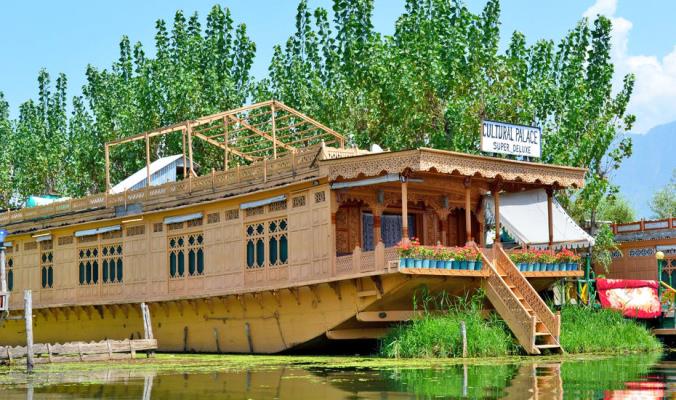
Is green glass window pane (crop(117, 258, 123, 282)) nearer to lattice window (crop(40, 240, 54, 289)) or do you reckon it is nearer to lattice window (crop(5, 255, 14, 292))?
lattice window (crop(40, 240, 54, 289))

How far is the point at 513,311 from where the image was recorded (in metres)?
21.0

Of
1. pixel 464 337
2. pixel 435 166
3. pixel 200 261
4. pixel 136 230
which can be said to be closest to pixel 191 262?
pixel 200 261

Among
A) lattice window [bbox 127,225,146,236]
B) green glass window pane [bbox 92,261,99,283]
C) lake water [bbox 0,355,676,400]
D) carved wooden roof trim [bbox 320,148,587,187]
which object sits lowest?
lake water [bbox 0,355,676,400]

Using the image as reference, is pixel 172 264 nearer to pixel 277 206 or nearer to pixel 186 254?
pixel 186 254

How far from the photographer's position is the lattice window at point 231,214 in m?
25.2

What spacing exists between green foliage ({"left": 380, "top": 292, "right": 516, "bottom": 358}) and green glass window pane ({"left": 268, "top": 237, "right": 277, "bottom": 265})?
13.3ft

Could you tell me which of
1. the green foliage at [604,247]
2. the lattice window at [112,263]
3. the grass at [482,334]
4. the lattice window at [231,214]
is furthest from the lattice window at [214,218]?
the green foliage at [604,247]

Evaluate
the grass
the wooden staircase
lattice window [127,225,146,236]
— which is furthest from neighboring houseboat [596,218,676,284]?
lattice window [127,225,146,236]

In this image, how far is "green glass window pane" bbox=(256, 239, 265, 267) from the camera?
24.4 m

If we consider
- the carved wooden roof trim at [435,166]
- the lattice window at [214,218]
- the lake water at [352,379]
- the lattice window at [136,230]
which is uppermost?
the carved wooden roof trim at [435,166]

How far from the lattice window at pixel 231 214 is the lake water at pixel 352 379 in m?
5.09

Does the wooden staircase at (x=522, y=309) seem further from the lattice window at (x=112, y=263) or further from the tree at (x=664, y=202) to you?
the tree at (x=664, y=202)

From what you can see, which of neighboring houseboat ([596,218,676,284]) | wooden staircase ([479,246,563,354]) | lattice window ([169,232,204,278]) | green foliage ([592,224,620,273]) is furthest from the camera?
neighboring houseboat ([596,218,676,284])

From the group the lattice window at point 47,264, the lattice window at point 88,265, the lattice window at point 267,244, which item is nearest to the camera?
the lattice window at point 267,244
